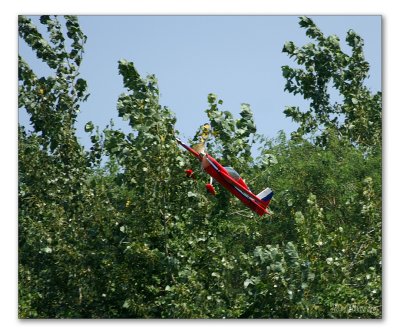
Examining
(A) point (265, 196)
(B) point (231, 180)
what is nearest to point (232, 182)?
(B) point (231, 180)

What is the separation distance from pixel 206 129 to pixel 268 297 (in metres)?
1.61

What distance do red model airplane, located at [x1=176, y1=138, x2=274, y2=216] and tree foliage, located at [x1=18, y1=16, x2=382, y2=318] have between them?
407 millimetres

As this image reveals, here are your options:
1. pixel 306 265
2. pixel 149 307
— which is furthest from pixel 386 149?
pixel 149 307

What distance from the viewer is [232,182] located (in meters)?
16.1

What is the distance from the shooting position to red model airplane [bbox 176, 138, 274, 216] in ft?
52.5

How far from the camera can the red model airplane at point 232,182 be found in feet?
52.5

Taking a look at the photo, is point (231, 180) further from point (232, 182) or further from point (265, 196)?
point (265, 196)

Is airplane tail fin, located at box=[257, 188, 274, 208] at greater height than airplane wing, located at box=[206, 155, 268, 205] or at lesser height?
lesser

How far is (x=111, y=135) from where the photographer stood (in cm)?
1664

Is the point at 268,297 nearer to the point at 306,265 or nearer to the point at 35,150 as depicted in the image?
the point at 306,265

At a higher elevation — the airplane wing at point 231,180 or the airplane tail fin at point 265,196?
the airplane wing at point 231,180

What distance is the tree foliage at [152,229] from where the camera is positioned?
16000mm

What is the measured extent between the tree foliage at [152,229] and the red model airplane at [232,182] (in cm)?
41

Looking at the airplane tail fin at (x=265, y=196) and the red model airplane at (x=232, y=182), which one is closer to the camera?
the red model airplane at (x=232, y=182)
